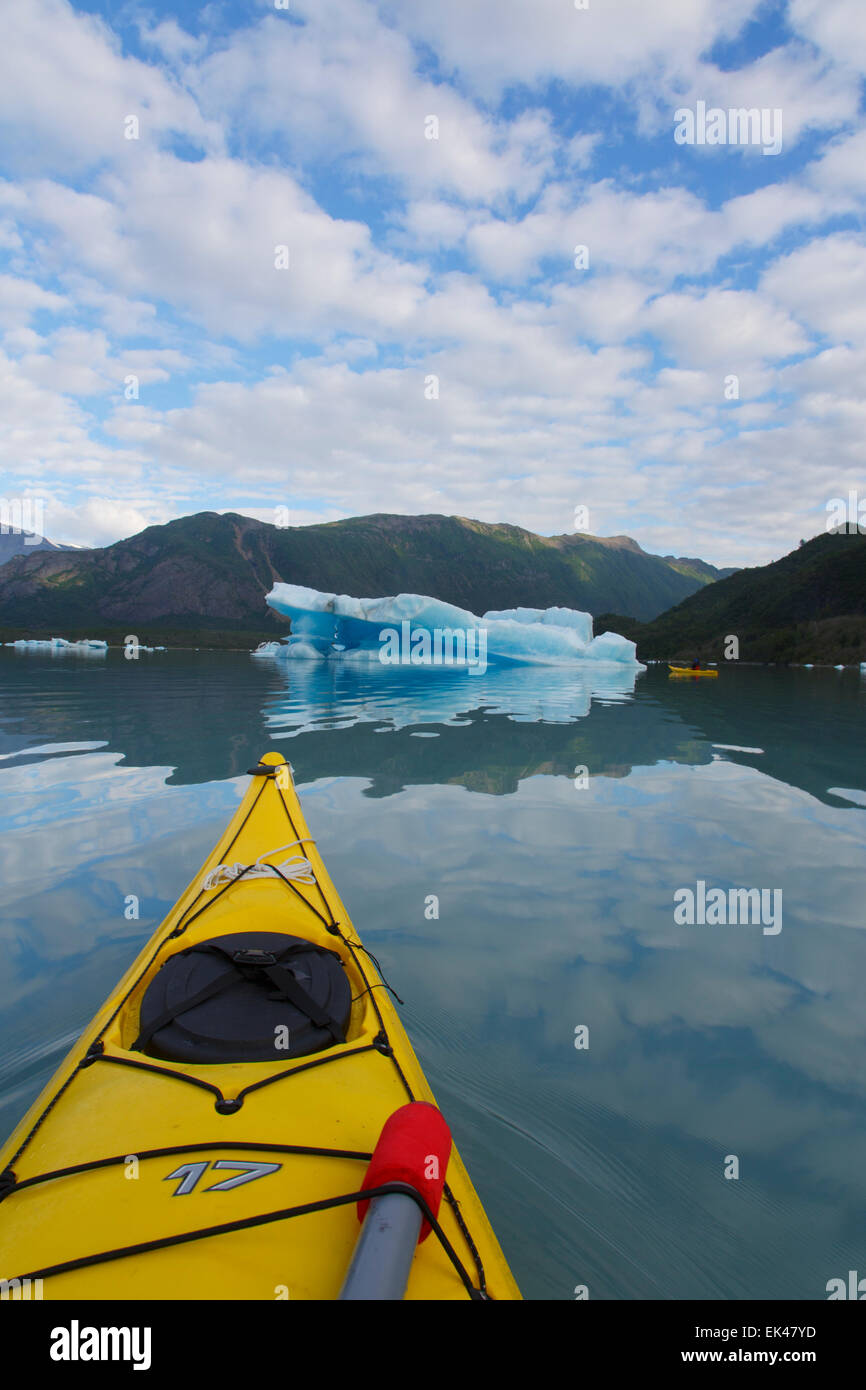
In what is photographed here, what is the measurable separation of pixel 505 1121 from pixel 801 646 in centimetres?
7256

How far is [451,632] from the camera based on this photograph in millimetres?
35219

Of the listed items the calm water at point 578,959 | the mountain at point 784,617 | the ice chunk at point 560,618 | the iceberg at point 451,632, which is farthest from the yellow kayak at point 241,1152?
the mountain at point 784,617

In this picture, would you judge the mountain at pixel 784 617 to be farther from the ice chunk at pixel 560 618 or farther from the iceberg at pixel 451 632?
the iceberg at pixel 451 632

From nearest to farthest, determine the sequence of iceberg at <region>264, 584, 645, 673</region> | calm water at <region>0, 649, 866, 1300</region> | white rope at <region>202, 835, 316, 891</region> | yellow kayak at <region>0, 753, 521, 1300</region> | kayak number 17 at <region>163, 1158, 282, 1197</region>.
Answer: yellow kayak at <region>0, 753, 521, 1300</region>
kayak number 17 at <region>163, 1158, 282, 1197</region>
calm water at <region>0, 649, 866, 1300</region>
white rope at <region>202, 835, 316, 891</region>
iceberg at <region>264, 584, 645, 673</region>

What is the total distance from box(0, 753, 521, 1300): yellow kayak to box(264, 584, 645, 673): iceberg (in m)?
29.8

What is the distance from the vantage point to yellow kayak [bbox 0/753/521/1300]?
4.92 feet

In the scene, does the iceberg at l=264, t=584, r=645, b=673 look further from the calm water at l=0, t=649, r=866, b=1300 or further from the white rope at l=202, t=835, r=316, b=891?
the white rope at l=202, t=835, r=316, b=891

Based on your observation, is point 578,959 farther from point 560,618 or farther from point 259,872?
point 560,618

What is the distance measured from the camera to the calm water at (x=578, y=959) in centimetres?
233

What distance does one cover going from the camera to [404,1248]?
1.44 m

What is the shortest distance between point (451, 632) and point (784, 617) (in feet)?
208

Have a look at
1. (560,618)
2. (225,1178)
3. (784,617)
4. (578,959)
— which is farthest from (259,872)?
(784,617)

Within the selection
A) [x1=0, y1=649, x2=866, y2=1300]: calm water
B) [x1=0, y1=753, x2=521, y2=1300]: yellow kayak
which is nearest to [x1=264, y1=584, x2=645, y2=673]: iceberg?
[x1=0, y1=649, x2=866, y2=1300]: calm water
